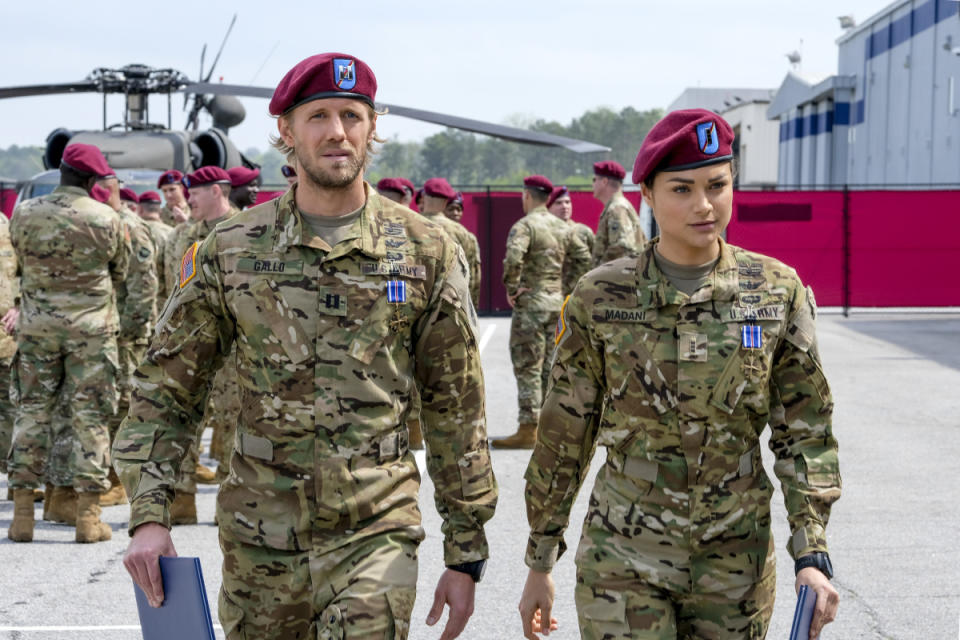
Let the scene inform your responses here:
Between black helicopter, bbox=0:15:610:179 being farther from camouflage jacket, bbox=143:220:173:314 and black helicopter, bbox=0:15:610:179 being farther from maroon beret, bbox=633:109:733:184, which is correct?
maroon beret, bbox=633:109:733:184

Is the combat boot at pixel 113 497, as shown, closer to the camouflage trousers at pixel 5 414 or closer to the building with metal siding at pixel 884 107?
the camouflage trousers at pixel 5 414

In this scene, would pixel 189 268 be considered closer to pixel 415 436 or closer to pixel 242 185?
pixel 242 185

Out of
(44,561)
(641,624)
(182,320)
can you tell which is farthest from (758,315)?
(44,561)

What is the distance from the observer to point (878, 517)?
25.3 feet

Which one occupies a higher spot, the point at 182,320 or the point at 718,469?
the point at 182,320

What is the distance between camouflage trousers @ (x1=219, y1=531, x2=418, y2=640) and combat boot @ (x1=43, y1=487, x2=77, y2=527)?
15.8 feet

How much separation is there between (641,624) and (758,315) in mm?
795

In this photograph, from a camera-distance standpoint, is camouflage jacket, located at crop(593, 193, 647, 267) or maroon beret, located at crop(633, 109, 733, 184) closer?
maroon beret, located at crop(633, 109, 733, 184)

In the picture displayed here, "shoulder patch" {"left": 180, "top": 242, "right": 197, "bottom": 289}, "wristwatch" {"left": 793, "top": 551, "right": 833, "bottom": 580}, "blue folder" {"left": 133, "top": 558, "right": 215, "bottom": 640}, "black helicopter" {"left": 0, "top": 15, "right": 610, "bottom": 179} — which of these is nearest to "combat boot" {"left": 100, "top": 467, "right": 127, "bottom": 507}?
"shoulder patch" {"left": 180, "top": 242, "right": 197, "bottom": 289}

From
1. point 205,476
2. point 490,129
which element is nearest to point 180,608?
point 205,476

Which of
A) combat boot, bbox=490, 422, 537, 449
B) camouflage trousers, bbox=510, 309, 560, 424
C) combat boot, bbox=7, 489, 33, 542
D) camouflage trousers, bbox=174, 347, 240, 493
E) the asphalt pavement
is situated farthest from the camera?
camouflage trousers, bbox=510, 309, 560, 424

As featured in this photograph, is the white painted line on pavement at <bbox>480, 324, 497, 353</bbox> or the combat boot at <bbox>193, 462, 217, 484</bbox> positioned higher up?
the white painted line on pavement at <bbox>480, 324, 497, 353</bbox>

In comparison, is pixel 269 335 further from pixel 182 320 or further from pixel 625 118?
pixel 625 118

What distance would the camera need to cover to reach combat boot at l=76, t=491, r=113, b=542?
23.3ft
